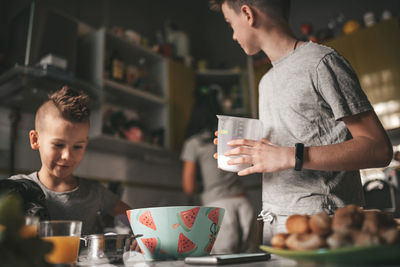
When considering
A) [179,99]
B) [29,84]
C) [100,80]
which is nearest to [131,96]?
[100,80]

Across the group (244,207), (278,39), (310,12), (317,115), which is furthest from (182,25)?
(317,115)

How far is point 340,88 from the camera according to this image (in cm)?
86

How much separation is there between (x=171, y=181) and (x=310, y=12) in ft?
6.14

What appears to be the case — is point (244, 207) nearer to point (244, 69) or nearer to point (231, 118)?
point (231, 118)

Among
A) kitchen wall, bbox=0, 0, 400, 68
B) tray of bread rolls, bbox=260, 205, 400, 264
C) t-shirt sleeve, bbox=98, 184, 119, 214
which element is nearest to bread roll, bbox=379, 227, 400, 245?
tray of bread rolls, bbox=260, 205, 400, 264

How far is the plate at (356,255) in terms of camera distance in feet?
1.35

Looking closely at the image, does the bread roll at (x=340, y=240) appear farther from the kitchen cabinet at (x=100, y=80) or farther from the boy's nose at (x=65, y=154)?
the kitchen cabinet at (x=100, y=80)

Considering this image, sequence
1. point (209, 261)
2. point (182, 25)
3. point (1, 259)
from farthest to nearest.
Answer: point (182, 25) < point (209, 261) < point (1, 259)

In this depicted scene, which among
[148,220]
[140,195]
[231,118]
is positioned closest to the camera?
[148,220]

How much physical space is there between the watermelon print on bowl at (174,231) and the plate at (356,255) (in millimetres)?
298

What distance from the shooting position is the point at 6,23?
203 centimetres

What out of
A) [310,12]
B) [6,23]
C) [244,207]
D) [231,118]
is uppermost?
[310,12]

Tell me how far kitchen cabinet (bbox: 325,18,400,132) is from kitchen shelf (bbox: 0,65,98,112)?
1.68 m

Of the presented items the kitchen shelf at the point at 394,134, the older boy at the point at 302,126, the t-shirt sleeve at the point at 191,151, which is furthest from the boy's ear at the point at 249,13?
the kitchen shelf at the point at 394,134
